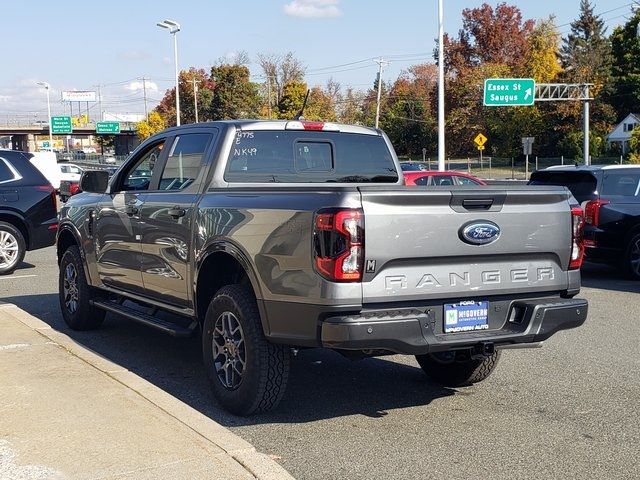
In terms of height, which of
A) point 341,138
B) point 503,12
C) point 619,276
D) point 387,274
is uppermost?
point 503,12

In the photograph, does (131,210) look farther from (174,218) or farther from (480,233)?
(480,233)

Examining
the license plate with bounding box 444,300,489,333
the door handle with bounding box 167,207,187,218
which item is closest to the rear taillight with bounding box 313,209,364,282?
the license plate with bounding box 444,300,489,333

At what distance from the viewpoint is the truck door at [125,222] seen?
268 inches

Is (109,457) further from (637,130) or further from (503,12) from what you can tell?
(503,12)

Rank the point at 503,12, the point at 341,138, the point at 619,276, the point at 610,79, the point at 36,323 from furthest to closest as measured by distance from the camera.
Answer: the point at 503,12, the point at 610,79, the point at 619,276, the point at 36,323, the point at 341,138

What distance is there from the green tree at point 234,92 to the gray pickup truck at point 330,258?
64.2 m

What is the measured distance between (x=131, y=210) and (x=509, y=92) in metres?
40.0

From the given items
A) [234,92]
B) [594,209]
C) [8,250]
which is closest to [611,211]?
[594,209]

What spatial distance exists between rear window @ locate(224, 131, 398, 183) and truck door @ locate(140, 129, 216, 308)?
29 centimetres

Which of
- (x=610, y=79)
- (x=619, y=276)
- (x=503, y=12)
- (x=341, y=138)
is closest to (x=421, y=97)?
(x=503, y=12)

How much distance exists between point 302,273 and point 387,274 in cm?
51

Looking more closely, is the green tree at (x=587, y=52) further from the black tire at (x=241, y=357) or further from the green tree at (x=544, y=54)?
the black tire at (x=241, y=357)

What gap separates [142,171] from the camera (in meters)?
7.26

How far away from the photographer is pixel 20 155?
13.1 meters
